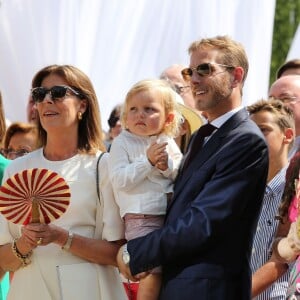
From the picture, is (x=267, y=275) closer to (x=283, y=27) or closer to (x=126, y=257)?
(x=126, y=257)

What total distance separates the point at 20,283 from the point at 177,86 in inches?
109

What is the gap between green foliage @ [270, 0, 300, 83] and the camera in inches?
1143

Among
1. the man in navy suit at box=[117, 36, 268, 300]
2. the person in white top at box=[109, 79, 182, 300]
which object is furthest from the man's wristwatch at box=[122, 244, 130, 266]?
the person in white top at box=[109, 79, 182, 300]

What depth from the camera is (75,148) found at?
5.54m

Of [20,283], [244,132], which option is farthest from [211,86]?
[20,283]

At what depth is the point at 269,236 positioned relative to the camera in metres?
5.92

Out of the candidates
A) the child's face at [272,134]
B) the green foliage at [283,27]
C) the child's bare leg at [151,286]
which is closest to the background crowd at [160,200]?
the child's bare leg at [151,286]

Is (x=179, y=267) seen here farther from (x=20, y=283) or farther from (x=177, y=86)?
(x=177, y=86)

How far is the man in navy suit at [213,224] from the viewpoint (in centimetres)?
483

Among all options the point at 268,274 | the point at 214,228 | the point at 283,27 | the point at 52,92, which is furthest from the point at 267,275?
the point at 283,27

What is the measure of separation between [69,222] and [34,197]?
9.4 inches

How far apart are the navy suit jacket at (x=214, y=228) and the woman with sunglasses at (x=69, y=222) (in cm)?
39

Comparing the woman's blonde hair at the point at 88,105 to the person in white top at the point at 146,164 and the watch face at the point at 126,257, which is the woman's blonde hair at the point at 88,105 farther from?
the watch face at the point at 126,257

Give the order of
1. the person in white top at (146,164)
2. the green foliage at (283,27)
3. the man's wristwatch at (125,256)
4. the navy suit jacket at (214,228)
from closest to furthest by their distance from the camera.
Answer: the navy suit jacket at (214,228)
the man's wristwatch at (125,256)
the person in white top at (146,164)
the green foliage at (283,27)
